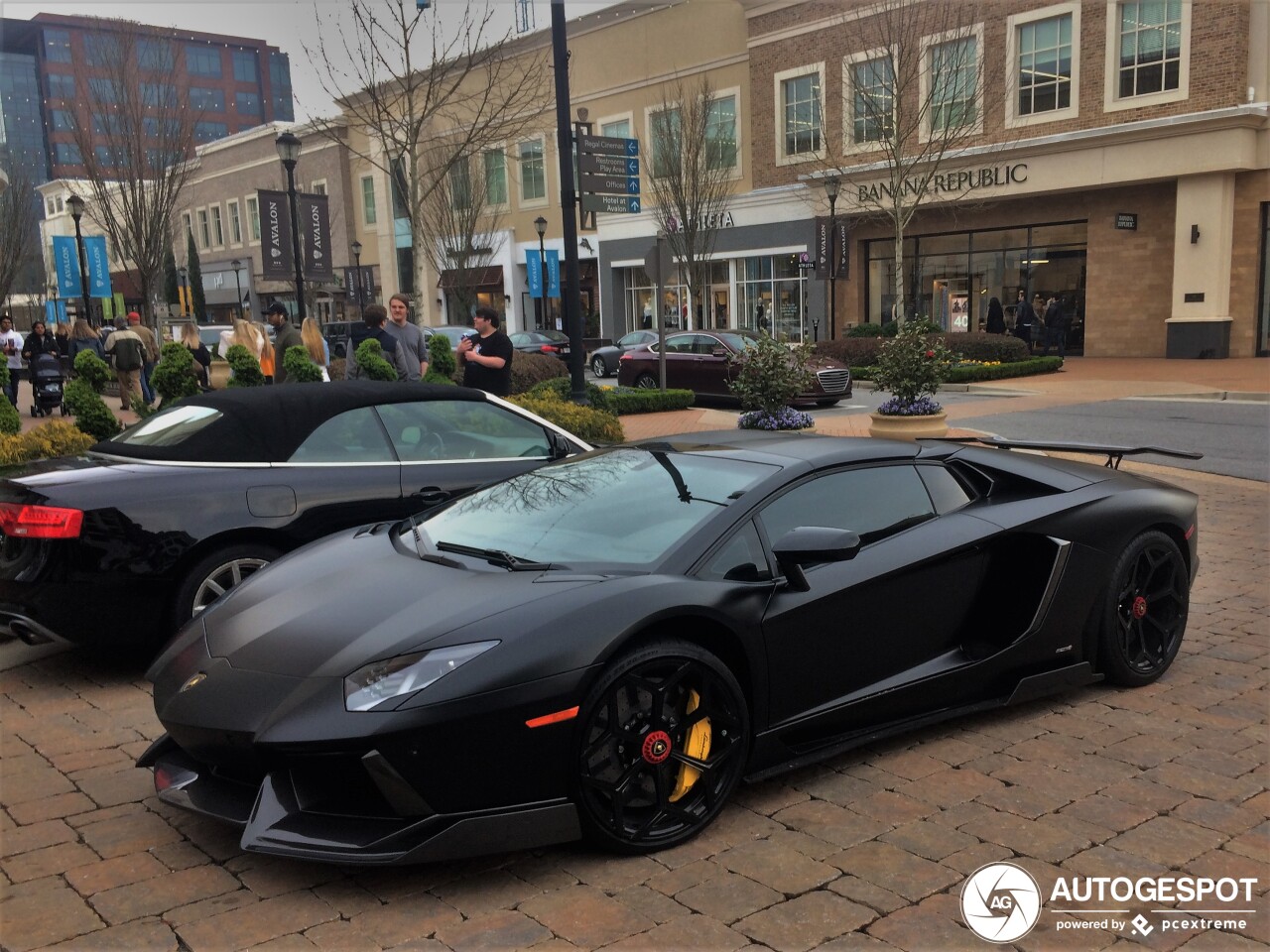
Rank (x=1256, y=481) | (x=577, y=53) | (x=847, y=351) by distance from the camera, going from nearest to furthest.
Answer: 1. (x=1256, y=481)
2. (x=847, y=351)
3. (x=577, y=53)

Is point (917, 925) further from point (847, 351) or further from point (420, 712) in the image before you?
point (847, 351)

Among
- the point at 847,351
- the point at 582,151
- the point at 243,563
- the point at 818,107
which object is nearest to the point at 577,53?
the point at 818,107

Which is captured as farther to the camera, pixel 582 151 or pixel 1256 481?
pixel 582 151

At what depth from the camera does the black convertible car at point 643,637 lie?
9.80 feet

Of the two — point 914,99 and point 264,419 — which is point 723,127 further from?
point 264,419

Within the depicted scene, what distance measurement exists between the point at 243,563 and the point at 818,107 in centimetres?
3344

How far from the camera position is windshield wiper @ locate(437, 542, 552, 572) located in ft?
11.6

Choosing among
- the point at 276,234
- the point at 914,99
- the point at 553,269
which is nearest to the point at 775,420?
the point at 276,234

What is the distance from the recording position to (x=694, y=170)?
35.0 metres

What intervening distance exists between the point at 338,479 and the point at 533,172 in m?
42.7

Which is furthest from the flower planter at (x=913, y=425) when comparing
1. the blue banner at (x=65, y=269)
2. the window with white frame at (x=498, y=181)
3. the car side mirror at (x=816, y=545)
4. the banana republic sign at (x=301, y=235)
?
the window with white frame at (x=498, y=181)

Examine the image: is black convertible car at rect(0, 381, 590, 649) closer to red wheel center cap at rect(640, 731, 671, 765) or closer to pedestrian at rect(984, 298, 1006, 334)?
red wheel center cap at rect(640, 731, 671, 765)

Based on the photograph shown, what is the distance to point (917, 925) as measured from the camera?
2.89 metres

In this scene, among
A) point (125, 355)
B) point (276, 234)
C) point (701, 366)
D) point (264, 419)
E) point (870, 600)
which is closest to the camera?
point (870, 600)
